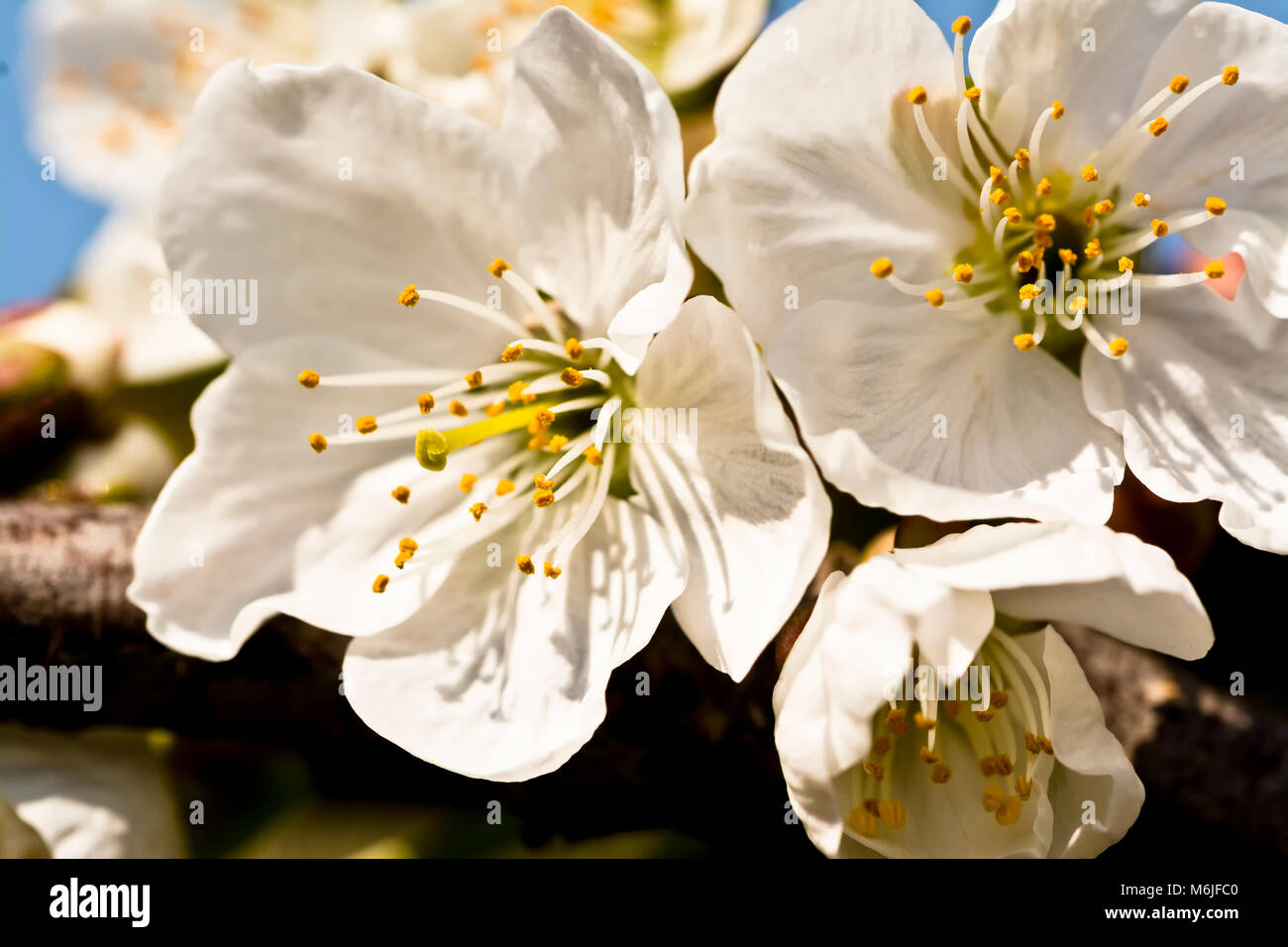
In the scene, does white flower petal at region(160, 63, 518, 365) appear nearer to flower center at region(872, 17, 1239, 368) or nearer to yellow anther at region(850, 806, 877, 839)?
flower center at region(872, 17, 1239, 368)

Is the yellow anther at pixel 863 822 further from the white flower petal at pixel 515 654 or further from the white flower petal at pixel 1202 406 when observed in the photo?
the white flower petal at pixel 1202 406

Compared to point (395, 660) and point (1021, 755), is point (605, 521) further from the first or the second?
point (1021, 755)

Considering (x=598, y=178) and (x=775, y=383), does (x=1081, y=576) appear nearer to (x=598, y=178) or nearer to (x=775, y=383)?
(x=775, y=383)

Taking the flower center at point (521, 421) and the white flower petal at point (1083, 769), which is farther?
the flower center at point (521, 421)

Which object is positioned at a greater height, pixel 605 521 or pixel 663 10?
pixel 663 10

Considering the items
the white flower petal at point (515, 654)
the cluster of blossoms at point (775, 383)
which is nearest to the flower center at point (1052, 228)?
the cluster of blossoms at point (775, 383)

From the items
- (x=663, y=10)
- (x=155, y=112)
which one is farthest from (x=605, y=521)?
(x=155, y=112)

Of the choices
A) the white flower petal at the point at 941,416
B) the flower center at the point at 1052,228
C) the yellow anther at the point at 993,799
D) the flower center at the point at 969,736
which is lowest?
the yellow anther at the point at 993,799

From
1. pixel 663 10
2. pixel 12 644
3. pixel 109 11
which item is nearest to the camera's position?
pixel 12 644
